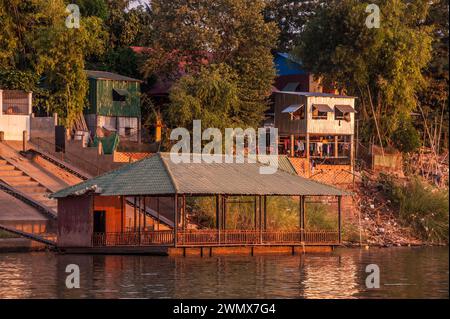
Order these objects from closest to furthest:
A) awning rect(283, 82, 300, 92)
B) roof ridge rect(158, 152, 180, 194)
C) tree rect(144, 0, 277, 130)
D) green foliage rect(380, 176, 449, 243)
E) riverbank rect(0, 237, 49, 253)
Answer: roof ridge rect(158, 152, 180, 194) → riverbank rect(0, 237, 49, 253) → green foliage rect(380, 176, 449, 243) → tree rect(144, 0, 277, 130) → awning rect(283, 82, 300, 92)

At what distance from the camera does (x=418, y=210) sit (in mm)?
72750

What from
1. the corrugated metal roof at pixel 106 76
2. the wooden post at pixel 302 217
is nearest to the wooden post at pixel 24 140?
the corrugated metal roof at pixel 106 76

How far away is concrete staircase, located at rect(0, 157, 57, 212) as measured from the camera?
6412cm

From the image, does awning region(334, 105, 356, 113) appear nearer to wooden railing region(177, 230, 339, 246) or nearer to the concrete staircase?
wooden railing region(177, 230, 339, 246)

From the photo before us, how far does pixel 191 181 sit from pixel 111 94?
30.8 metres

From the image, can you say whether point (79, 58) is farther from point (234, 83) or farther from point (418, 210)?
point (418, 210)

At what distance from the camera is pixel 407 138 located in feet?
283

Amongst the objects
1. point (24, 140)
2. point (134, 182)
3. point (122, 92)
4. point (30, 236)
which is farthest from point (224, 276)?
point (122, 92)

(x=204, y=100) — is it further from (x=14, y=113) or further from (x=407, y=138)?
(x=407, y=138)

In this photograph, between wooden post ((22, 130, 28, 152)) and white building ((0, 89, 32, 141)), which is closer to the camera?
wooden post ((22, 130, 28, 152))

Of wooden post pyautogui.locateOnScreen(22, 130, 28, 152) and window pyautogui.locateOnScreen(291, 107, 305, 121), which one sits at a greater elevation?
window pyautogui.locateOnScreen(291, 107, 305, 121)

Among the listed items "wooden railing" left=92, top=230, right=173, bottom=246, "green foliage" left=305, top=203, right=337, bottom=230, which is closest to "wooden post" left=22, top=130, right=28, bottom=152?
"green foliage" left=305, top=203, right=337, bottom=230
